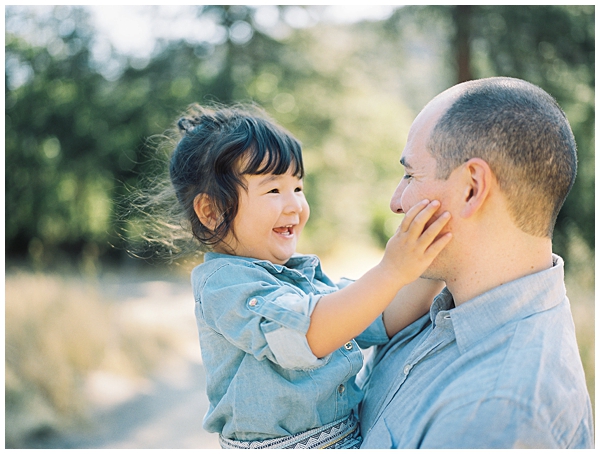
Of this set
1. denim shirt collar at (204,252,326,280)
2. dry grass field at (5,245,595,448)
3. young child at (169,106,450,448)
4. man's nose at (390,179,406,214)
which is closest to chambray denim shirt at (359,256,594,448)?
young child at (169,106,450,448)

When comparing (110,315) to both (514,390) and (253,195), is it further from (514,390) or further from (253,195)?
(514,390)

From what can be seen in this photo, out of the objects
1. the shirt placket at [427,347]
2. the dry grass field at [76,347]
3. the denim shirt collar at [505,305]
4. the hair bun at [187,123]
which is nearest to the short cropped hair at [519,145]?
the denim shirt collar at [505,305]

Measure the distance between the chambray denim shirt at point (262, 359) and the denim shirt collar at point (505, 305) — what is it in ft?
1.54

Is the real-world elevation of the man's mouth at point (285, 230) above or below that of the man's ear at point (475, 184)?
below

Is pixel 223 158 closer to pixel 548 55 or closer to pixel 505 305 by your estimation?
pixel 505 305

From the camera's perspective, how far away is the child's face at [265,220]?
7.59 ft

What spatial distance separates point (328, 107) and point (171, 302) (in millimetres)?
5684

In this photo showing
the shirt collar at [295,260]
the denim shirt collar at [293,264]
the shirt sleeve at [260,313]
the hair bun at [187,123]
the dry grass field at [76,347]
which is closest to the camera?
the shirt sleeve at [260,313]

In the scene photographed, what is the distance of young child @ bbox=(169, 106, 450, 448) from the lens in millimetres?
1827

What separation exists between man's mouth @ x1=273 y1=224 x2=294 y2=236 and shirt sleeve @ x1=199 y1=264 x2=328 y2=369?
0.96 ft

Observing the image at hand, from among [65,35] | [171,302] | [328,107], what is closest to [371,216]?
[328,107]

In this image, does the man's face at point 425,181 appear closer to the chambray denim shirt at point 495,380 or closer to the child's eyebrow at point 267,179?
the chambray denim shirt at point 495,380

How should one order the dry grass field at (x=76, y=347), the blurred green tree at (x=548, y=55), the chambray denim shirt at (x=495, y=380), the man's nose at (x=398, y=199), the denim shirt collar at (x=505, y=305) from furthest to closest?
1. the blurred green tree at (x=548, y=55)
2. the dry grass field at (x=76, y=347)
3. the man's nose at (x=398, y=199)
4. the denim shirt collar at (x=505, y=305)
5. the chambray denim shirt at (x=495, y=380)

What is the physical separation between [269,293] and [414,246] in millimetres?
550
